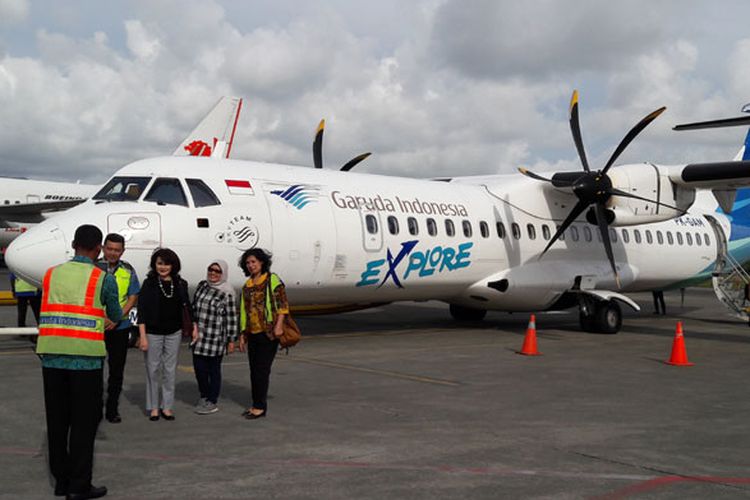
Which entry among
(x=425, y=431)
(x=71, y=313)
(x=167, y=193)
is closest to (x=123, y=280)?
(x=71, y=313)

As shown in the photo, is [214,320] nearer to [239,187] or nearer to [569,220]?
[239,187]

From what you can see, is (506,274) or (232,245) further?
(506,274)

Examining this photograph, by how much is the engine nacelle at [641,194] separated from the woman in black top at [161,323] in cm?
1243

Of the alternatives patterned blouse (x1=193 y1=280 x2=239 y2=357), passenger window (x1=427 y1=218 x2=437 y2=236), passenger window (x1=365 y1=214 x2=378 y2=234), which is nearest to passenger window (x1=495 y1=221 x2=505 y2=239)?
passenger window (x1=427 y1=218 x2=437 y2=236)

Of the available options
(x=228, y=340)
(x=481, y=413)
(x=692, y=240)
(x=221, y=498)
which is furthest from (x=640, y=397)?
(x=692, y=240)

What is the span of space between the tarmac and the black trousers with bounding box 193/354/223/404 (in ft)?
1.17

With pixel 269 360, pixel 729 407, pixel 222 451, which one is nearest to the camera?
pixel 222 451

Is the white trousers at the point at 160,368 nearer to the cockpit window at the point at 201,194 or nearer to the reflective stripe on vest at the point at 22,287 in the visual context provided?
the cockpit window at the point at 201,194

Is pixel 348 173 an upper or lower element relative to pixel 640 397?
upper

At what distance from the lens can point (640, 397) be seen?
9383 mm

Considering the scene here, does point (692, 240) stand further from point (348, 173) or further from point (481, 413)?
point (481, 413)

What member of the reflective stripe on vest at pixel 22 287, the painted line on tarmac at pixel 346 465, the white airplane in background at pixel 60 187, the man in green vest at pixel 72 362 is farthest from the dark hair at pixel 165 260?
the white airplane in background at pixel 60 187

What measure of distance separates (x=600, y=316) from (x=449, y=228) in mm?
4325

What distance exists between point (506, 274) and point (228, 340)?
10233 mm
